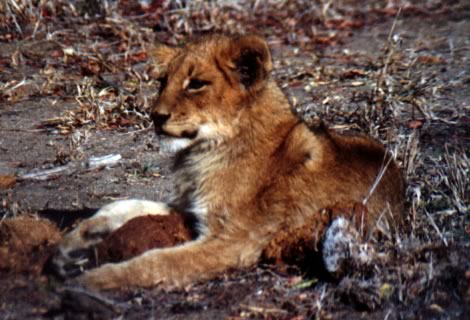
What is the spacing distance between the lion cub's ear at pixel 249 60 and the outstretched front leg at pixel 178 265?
0.77 meters

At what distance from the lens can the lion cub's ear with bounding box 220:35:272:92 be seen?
16.0 feet

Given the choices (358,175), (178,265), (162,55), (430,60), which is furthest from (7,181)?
(430,60)

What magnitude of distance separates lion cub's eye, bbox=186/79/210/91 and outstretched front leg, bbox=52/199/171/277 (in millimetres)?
679

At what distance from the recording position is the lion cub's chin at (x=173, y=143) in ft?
16.4

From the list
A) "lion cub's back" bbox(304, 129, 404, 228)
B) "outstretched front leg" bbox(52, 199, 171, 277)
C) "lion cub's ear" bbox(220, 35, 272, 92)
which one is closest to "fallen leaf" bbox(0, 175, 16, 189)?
"outstretched front leg" bbox(52, 199, 171, 277)

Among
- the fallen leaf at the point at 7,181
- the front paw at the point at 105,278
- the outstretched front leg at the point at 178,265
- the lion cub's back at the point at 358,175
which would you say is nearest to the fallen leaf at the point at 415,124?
the lion cub's back at the point at 358,175

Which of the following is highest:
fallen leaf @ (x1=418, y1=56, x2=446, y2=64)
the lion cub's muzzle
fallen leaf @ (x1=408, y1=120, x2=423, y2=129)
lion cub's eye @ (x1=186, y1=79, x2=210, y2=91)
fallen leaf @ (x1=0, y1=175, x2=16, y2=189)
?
lion cub's eye @ (x1=186, y1=79, x2=210, y2=91)

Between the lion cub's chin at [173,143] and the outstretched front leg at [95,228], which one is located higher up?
the lion cub's chin at [173,143]

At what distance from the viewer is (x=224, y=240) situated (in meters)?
4.84

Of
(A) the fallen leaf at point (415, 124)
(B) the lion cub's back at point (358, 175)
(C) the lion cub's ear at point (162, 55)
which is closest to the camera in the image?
(B) the lion cub's back at point (358, 175)

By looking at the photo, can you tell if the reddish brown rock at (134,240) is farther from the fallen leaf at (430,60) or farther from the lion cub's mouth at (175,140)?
the fallen leaf at (430,60)

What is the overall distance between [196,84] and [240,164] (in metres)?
0.44

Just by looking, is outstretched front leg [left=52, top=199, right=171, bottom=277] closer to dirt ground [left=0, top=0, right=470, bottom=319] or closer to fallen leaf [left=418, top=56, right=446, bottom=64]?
dirt ground [left=0, top=0, right=470, bottom=319]

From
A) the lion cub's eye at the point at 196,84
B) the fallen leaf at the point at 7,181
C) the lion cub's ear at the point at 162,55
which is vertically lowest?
the fallen leaf at the point at 7,181
